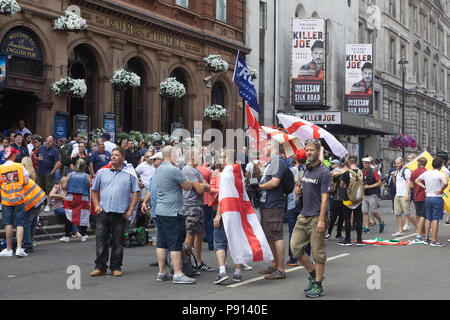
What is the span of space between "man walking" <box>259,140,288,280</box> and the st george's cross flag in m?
0.20

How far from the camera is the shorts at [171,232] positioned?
28.7ft

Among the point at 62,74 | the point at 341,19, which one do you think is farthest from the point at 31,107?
the point at 341,19

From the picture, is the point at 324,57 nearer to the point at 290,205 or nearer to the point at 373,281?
the point at 290,205

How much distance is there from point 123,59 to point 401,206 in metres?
11.4

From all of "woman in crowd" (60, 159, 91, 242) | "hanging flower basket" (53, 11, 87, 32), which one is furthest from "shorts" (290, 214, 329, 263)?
"hanging flower basket" (53, 11, 87, 32)

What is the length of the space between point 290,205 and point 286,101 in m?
24.1

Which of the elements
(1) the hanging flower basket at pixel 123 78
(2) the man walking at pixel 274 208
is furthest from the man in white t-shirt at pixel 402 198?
(1) the hanging flower basket at pixel 123 78

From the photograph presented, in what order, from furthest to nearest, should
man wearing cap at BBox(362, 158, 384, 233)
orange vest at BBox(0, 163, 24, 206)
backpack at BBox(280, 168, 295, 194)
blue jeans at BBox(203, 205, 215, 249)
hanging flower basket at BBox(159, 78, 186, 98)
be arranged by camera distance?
hanging flower basket at BBox(159, 78, 186, 98) < man wearing cap at BBox(362, 158, 384, 233) < blue jeans at BBox(203, 205, 215, 249) < orange vest at BBox(0, 163, 24, 206) < backpack at BBox(280, 168, 295, 194)

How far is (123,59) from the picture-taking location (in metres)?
22.7

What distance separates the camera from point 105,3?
21.3m

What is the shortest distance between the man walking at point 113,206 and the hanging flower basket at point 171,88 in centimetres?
1487

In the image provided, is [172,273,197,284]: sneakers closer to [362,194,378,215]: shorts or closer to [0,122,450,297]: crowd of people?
[0,122,450,297]: crowd of people

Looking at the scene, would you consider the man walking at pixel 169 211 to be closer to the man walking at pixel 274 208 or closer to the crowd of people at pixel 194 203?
the crowd of people at pixel 194 203

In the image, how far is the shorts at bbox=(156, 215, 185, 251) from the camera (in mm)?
8742
